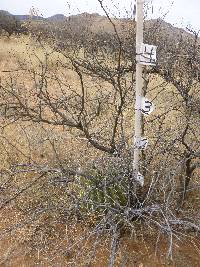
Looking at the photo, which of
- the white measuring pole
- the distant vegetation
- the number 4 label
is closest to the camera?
the white measuring pole

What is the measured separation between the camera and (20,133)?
24.0 feet

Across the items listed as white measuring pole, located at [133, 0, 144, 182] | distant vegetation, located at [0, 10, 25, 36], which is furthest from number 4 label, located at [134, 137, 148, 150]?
distant vegetation, located at [0, 10, 25, 36]

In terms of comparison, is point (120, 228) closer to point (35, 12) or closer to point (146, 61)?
point (146, 61)

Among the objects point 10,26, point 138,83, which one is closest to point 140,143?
point 138,83

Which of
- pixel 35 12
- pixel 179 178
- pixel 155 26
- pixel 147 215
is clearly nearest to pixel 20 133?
pixel 35 12

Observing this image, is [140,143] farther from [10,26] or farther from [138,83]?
[10,26]

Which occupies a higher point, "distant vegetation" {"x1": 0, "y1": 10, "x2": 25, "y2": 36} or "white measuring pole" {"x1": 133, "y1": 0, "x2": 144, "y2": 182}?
"white measuring pole" {"x1": 133, "y1": 0, "x2": 144, "y2": 182}

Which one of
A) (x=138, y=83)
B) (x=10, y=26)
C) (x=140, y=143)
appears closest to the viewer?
(x=138, y=83)

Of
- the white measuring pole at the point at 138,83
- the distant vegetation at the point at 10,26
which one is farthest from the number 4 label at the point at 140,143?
the distant vegetation at the point at 10,26

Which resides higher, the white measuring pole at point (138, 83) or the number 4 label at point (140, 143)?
the white measuring pole at point (138, 83)

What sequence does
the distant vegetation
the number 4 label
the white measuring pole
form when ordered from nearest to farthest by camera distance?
the white measuring pole → the number 4 label → the distant vegetation

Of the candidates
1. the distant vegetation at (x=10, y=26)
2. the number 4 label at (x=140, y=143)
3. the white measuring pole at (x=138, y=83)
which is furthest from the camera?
the distant vegetation at (x=10, y=26)

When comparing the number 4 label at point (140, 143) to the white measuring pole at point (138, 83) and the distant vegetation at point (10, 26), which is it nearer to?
the white measuring pole at point (138, 83)

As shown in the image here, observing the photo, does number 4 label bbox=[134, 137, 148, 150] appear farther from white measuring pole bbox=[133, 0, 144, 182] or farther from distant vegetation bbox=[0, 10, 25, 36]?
distant vegetation bbox=[0, 10, 25, 36]
